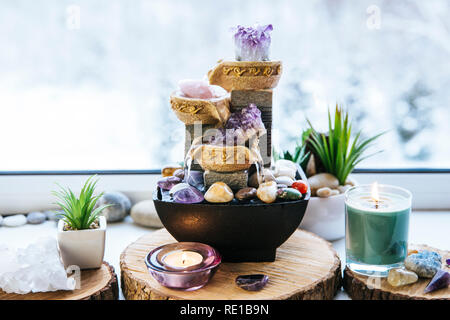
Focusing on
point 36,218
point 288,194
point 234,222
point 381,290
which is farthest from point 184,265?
point 36,218

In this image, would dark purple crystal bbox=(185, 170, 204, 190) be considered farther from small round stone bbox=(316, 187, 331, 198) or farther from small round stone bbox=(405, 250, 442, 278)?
small round stone bbox=(405, 250, 442, 278)

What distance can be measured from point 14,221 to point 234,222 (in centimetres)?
72

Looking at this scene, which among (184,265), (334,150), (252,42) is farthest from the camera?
(334,150)

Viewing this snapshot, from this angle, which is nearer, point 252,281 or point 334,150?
point 252,281

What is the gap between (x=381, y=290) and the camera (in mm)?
876

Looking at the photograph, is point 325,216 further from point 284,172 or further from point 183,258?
point 183,258

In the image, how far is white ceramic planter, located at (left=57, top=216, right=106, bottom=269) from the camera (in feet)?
3.10

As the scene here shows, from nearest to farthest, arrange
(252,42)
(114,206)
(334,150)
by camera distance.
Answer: (252,42)
(334,150)
(114,206)

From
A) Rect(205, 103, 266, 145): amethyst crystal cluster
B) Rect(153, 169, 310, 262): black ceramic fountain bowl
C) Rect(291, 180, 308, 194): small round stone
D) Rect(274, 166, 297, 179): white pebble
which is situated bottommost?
Rect(153, 169, 310, 262): black ceramic fountain bowl

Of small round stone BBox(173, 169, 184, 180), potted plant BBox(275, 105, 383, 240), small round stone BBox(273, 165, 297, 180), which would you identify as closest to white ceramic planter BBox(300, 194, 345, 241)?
potted plant BBox(275, 105, 383, 240)

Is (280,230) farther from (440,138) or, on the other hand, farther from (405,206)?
(440,138)

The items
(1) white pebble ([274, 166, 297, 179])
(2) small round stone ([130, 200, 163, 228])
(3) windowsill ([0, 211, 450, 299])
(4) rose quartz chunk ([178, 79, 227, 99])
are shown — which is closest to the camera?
(4) rose quartz chunk ([178, 79, 227, 99])

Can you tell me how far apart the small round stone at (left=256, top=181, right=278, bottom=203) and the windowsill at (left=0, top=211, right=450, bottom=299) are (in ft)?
1.00

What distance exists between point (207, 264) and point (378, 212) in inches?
12.8
